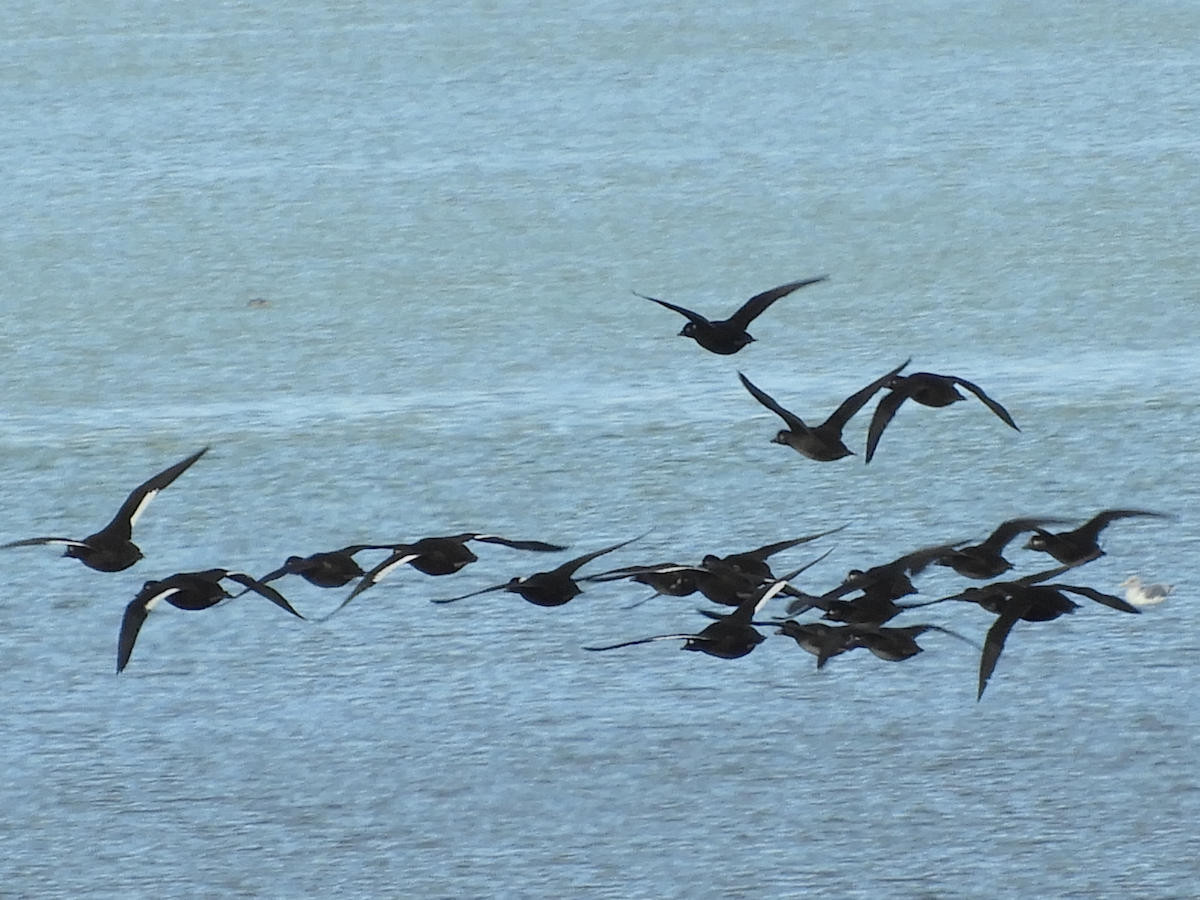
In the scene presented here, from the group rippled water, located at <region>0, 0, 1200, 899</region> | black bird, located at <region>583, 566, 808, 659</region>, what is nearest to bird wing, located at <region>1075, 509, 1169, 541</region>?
rippled water, located at <region>0, 0, 1200, 899</region>

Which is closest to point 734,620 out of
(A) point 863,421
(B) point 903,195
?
(A) point 863,421

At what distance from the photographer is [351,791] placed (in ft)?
7.25

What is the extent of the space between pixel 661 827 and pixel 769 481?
2.97ft

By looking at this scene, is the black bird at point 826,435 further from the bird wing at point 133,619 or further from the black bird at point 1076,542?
the bird wing at point 133,619

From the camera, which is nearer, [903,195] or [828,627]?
[828,627]

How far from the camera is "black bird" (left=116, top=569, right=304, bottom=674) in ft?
7.38

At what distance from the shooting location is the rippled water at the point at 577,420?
214cm

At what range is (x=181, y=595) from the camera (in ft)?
7.88

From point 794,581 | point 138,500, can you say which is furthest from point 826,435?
point 138,500

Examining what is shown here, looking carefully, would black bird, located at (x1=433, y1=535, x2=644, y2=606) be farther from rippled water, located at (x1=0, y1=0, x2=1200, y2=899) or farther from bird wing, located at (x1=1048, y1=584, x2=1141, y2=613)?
bird wing, located at (x1=1048, y1=584, x2=1141, y2=613)

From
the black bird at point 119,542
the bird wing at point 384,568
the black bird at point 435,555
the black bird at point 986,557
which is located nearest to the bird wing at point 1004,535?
the black bird at point 986,557

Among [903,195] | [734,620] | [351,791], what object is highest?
[903,195]

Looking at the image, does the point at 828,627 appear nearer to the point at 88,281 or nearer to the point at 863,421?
the point at 863,421

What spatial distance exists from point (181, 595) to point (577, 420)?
878 mm
